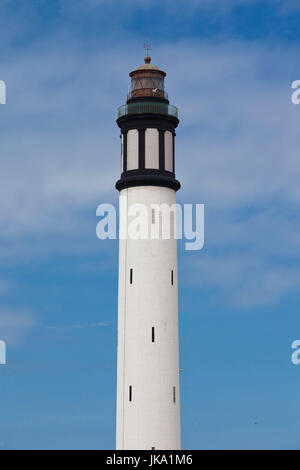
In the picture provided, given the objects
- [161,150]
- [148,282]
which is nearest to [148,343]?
[148,282]

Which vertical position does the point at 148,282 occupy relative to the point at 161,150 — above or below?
below

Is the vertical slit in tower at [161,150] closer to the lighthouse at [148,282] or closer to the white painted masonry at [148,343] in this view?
the lighthouse at [148,282]

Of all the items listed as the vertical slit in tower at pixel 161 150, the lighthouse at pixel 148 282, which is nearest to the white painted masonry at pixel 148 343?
the lighthouse at pixel 148 282

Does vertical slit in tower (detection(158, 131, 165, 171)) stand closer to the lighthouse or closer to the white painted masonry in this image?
the lighthouse

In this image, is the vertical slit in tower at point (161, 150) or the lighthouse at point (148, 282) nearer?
the lighthouse at point (148, 282)

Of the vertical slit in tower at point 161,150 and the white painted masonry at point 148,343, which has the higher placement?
the vertical slit in tower at point 161,150

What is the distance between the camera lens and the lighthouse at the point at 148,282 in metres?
101

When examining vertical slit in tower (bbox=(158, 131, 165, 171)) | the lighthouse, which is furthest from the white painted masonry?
vertical slit in tower (bbox=(158, 131, 165, 171))

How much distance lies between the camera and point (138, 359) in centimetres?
10169

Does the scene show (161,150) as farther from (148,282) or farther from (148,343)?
(148,343)

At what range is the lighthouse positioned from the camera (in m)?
101

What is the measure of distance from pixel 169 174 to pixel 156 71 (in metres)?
8.86

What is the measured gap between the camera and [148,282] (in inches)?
4040
